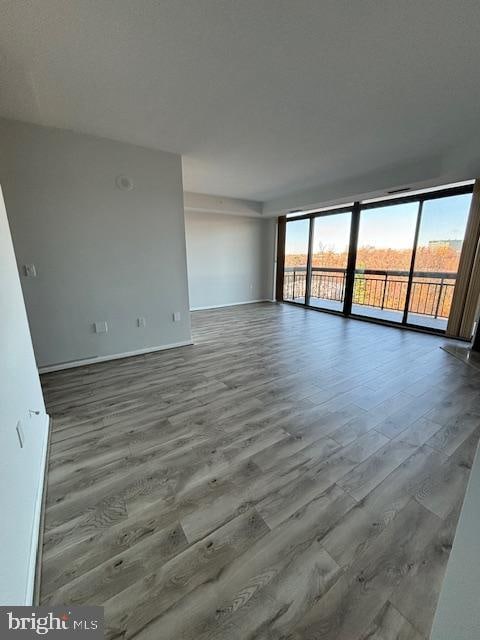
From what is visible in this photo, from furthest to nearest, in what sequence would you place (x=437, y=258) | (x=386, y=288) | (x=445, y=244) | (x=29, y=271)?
(x=386, y=288), (x=437, y=258), (x=445, y=244), (x=29, y=271)

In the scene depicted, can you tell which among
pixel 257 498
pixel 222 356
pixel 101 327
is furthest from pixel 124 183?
pixel 257 498

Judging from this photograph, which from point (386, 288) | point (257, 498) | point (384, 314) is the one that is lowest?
point (257, 498)

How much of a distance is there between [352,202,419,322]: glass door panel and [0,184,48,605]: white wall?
5.34 m

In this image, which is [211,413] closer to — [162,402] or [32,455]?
[162,402]

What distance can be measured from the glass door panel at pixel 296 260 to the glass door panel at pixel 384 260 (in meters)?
1.43

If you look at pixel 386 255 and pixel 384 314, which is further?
pixel 384 314

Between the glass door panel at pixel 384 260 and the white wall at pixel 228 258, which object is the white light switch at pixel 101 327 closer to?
the white wall at pixel 228 258

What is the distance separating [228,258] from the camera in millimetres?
6559

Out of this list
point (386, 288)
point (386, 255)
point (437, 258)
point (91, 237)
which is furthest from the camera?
point (386, 288)

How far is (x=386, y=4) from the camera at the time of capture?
1.31m

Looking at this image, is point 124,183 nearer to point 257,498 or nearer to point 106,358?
point 106,358

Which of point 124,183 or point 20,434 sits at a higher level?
point 124,183

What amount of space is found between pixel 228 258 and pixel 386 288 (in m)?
3.66

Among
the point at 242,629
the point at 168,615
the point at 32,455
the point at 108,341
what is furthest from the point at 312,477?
the point at 108,341
